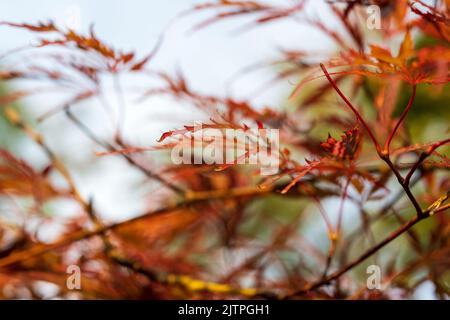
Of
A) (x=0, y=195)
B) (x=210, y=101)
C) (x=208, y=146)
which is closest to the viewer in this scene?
(x=208, y=146)

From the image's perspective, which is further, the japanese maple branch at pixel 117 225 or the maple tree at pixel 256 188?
the japanese maple branch at pixel 117 225

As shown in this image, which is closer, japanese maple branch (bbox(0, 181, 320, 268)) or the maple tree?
the maple tree

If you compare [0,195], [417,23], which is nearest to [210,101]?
[417,23]

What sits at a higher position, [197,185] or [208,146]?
[197,185]

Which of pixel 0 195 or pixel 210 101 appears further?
pixel 0 195

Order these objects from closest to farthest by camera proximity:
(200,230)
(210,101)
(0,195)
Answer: (210,101)
(0,195)
(200,230)

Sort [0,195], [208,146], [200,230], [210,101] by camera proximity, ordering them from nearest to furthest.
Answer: [208,146], [210,101], [0,195], [200,230]
